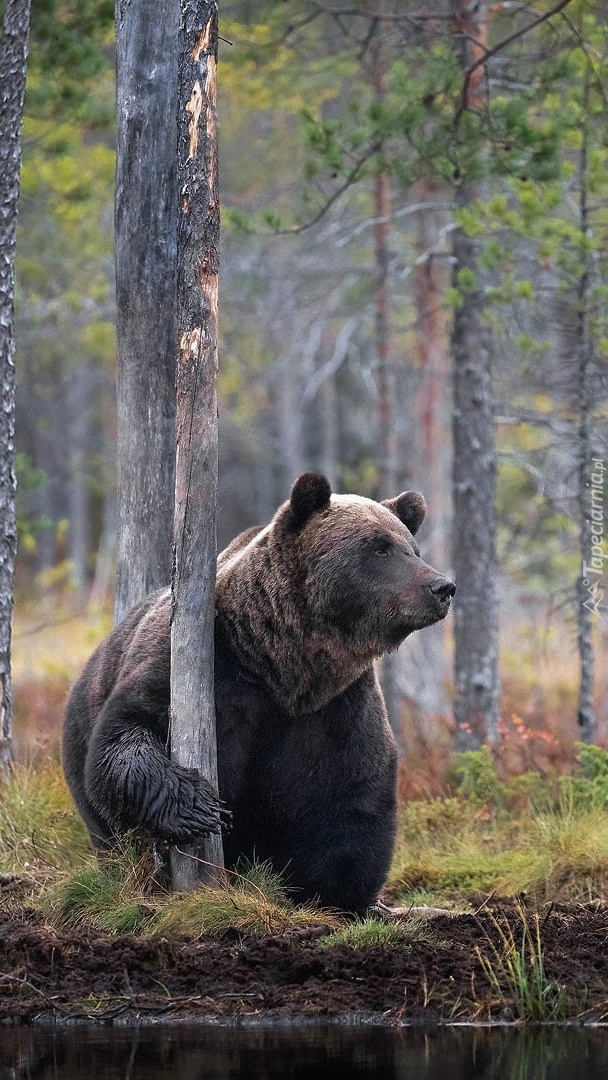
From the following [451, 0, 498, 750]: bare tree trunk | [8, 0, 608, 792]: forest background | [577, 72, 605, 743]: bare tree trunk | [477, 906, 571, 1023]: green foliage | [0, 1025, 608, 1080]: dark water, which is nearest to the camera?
[0, 1025, 608, 1080]: dark water

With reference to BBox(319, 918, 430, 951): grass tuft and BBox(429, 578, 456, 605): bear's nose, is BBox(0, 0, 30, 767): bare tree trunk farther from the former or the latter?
BBox(429, 578, 456, 605): bear's nose

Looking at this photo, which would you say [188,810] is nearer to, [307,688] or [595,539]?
[307,688]

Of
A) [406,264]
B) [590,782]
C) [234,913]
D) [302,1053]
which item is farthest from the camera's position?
[406,264]

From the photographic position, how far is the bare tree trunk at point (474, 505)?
1162 centimetres

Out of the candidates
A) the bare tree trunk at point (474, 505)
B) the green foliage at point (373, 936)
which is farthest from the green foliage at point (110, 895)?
the bare tree trunk at point (474, 505)

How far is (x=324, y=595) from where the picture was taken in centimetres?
715

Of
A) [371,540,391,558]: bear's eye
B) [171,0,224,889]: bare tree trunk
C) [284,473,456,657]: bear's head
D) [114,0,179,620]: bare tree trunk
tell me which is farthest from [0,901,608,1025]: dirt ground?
[114,0,179,620]: bare tree trunk

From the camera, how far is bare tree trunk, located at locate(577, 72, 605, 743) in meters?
10.4

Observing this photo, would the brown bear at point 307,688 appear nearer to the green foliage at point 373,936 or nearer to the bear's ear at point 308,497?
the bear's ear at point 308,497

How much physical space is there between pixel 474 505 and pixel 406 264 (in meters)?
4.18

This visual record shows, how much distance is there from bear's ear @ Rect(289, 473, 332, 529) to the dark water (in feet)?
8.63

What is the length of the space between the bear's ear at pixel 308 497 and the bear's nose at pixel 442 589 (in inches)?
31.3

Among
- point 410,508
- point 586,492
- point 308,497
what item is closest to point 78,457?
point 586,492

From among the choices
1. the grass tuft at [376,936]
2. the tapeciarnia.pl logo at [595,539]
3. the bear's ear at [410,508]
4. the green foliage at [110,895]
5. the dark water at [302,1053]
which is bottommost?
the dark water at [302,1053]
